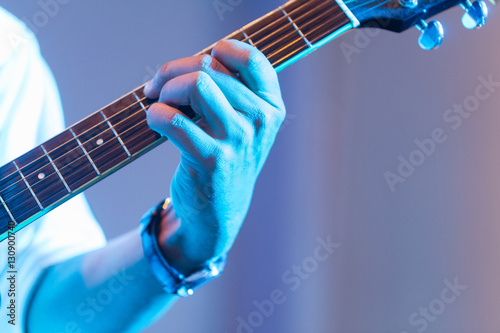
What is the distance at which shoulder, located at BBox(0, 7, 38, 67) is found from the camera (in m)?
0.75

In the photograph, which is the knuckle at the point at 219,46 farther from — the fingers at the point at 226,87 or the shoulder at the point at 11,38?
the shoulder at the point at 11,38

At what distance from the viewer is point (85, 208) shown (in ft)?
2.56

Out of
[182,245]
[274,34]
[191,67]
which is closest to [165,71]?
[191,67]

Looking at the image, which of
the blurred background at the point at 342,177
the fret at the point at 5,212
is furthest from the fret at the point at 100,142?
the blurred background at the point at 342,177

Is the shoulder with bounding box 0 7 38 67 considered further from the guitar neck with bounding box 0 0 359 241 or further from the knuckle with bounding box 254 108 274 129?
the knuckle with bounding box 254 108 274 129

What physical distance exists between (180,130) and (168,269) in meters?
0.24

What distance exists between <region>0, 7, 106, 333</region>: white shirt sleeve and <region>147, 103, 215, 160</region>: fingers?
359 millimetres

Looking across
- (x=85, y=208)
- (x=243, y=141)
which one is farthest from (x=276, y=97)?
(x=85, y=208)

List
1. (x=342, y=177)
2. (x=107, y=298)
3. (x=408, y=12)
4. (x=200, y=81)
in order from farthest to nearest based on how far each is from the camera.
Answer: (x=342, y=177)
(x=107, y=298)
(x=408, y=12)
(x=200, y=81)

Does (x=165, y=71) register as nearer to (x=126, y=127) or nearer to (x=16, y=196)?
(x=126, y=127)

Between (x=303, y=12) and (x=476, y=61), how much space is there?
78cm

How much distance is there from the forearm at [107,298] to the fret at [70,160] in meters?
0.19

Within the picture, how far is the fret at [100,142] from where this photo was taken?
1.68 ft

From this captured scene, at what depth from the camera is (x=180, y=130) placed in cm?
47
